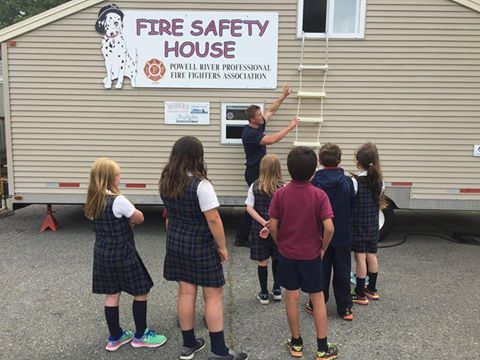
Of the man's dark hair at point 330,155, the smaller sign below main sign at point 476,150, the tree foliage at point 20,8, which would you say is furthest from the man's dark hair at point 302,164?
the tree foliage at point 20,8

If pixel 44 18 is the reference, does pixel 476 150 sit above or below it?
below

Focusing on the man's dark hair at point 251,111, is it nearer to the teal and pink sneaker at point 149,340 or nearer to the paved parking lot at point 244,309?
the paved parking lot at point 244,309

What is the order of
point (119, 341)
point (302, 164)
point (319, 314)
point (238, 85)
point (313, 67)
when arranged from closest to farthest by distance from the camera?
point (302, 164)
point (319, 314)
point (119, 341)
point (313, 67)
point (238, 85)

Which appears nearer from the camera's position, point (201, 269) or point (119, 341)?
point (201, 269)

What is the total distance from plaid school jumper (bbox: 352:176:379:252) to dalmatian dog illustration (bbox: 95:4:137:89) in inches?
142

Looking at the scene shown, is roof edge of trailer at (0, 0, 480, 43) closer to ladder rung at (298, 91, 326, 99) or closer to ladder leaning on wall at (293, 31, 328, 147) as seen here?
ladder leaning on wall at (293, 31, 328, 147)

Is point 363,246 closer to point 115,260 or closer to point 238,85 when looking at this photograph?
point 115,260

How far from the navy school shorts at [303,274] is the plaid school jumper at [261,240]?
841 millimetres

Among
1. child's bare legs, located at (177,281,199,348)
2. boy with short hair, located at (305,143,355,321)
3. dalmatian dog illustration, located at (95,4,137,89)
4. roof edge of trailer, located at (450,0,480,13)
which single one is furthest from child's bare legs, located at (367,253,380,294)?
dalmatian dog illustration, located at (95,4,137,89)

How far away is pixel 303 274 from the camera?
3193 mm

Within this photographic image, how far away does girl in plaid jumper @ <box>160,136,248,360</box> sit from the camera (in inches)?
119

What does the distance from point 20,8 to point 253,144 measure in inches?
Answer: 1505

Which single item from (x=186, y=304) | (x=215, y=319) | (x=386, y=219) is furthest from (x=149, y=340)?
(x=386, y=219)

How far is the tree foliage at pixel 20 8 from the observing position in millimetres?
34750
